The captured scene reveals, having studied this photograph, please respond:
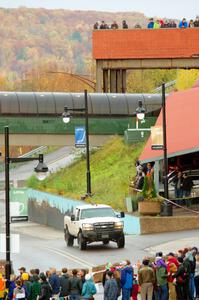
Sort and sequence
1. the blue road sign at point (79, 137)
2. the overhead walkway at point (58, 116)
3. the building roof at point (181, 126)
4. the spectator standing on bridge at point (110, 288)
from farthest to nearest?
1. the overhead walkway at point (58, 116)
2. the blue road sign at point (79, 137)
3. the building roof at point (181, 126)
4. the spectator standing on bridge at point (110, 288)

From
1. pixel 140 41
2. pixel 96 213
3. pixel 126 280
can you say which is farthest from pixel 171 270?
pixel 140 41

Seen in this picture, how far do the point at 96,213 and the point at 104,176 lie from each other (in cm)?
2009

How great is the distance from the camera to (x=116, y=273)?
26.0m

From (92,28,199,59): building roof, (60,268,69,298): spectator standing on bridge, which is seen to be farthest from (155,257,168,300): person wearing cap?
(92,28,199,59): building roof

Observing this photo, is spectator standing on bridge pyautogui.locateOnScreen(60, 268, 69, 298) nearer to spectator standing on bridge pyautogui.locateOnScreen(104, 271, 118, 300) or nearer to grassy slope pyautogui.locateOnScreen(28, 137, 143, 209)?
spectator standing on bridge pyautogui.locateOnScreen(104, 271, 118, 300)

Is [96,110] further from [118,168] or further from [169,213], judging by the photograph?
[169,213]

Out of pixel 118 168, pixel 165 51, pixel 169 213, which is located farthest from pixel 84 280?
pixel 165 51

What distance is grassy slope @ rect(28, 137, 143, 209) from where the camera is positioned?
2073 inches

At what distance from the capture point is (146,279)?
26000mm

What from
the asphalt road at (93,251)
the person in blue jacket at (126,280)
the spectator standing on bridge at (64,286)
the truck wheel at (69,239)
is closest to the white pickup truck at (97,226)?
the asphalt road at (93,251)

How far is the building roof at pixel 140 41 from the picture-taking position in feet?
270

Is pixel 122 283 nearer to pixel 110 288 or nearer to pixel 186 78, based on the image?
pixel 110 288

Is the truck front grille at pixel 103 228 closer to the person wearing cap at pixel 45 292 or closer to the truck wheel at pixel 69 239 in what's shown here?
the truck wheel at pixel 69 239

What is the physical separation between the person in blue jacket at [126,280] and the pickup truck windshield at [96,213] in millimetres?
12783
